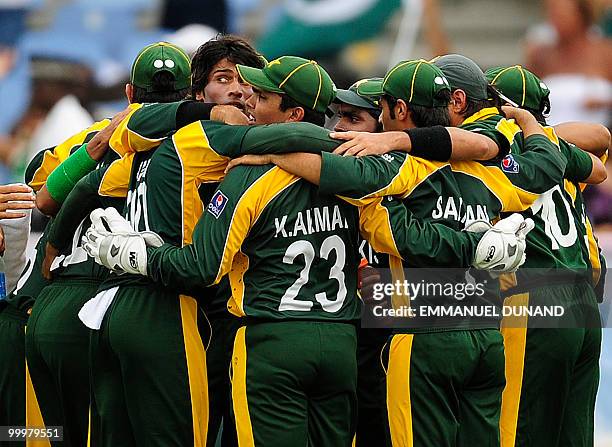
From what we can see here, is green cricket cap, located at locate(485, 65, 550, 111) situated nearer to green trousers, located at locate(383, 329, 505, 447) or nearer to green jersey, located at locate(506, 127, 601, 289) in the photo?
green jersey, located at locate(506, 127, 601, 289)

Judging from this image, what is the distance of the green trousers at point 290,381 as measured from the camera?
171 inches

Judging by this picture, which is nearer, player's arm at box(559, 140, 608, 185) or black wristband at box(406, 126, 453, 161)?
black wristband at box(406, 126, 453, 161)

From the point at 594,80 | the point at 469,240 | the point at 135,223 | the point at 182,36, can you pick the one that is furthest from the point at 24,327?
Result: the point at 594,80

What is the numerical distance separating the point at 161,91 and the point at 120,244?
0.97 metres

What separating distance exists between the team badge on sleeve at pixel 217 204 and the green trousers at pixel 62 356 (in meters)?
1.14

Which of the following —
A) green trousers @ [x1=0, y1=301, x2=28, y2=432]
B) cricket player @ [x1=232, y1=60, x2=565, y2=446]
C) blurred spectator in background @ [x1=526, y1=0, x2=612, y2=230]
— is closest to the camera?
cricket player @ [x1=232, y1=60, x2=565, y2=446]

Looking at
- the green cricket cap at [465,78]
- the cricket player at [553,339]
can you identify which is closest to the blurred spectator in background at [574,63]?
the cricket player at [553,339]

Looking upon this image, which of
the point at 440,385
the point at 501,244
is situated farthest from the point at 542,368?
the point at 501,244

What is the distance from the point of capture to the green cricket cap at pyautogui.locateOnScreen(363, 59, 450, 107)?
15.5ft

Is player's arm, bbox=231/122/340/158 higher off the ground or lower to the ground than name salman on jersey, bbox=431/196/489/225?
higher

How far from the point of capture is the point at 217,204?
4.37 metres

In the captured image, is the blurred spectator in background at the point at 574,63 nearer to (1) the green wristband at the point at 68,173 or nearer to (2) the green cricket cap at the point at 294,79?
(1) the green wristband at the point at 68,173

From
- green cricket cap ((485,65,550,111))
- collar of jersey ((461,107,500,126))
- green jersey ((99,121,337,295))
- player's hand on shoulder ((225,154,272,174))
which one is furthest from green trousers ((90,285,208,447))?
green cricket cap ((485,65,550,111))

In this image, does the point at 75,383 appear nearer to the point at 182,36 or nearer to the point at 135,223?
the point at 135,223
